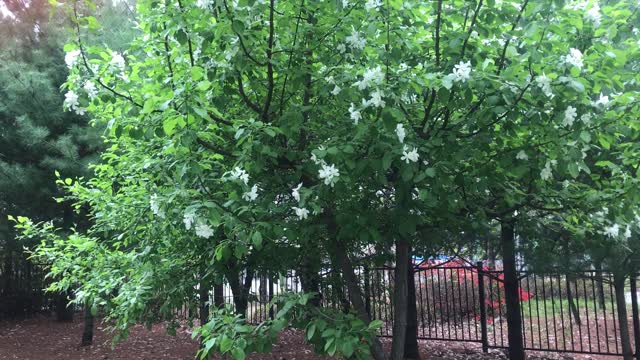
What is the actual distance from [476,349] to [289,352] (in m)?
2.56

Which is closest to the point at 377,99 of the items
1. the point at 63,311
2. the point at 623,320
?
the point at 623,320

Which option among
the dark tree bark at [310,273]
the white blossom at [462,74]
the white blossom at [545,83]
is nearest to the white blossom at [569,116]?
the white blossom at [545,83]

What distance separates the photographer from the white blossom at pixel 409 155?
2307mm

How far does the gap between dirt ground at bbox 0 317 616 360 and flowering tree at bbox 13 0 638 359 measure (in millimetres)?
4011

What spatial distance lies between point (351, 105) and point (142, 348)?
670 cm

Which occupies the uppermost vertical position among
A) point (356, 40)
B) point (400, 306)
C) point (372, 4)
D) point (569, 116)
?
point (372, 4)

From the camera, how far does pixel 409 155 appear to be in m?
2.31

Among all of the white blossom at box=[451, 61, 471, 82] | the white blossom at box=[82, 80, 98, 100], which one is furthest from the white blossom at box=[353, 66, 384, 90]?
the white blossom at box=[82, 80, 98, 100]

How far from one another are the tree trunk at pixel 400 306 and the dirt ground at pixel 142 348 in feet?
11.3

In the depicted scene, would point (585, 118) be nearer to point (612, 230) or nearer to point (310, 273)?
point (612, 230)

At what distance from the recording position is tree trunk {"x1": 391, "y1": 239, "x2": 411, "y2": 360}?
10.9 feet

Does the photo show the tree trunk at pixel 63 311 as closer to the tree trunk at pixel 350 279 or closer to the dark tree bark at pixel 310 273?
the dark tree bark at pixel 310 273

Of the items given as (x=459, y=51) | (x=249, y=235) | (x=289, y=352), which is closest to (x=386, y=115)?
(x=459, y=51)

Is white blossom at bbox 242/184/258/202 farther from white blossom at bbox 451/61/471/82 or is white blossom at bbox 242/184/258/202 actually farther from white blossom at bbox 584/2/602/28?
white blossom at bbox 584/2/602/28
